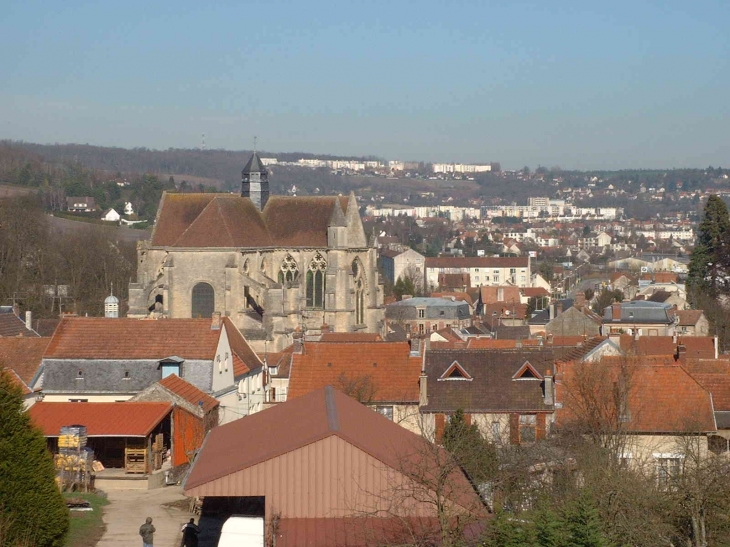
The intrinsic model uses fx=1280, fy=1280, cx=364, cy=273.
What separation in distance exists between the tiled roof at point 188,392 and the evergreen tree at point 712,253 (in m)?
66.1

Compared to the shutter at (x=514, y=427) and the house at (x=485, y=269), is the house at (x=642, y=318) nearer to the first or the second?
the shutter at (x=514, y=427)

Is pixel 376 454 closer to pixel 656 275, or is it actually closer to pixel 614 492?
pixel 614 492

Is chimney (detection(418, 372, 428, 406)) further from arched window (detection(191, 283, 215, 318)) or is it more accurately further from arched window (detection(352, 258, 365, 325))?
arched window (detection(352, 258, 365, 325))

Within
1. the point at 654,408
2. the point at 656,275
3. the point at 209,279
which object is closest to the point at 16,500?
the point at 654,408

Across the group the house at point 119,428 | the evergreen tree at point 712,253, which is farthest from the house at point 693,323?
the house at point 119,428

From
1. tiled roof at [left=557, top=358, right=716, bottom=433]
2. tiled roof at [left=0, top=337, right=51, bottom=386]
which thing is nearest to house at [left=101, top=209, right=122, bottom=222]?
tiled roof at [left=0, top=337, right=51, bottom=386]

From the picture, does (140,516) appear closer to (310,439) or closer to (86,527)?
(86,527)

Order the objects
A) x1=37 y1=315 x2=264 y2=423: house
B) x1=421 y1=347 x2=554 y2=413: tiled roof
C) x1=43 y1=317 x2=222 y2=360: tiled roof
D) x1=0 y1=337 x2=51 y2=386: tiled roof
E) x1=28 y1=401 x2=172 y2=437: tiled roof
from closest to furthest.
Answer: x1=28 y1=401 x2=172 y2=437: tiled roof < x1=421 y1=347 x2=554 y2=413: tiled roof < x1=37 y1=315 x2=264 y2=423: house < x1=0 y1=337 x2=51 y2=386: tiled roof < x1=43 y1=317 x2=222 y2=360: tiled roof

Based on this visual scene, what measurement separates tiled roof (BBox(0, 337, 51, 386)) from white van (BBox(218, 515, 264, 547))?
54.9ft

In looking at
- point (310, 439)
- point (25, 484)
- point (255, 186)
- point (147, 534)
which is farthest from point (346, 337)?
point (25, 484)

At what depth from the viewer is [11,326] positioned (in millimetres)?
48469

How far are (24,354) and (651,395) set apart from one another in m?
19.1

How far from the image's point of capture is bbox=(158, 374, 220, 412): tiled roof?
117 feet

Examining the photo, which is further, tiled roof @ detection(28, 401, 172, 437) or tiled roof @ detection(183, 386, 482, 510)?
tiled roof @ detection(28, 401, 172, 437)
